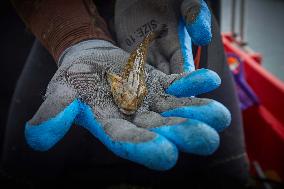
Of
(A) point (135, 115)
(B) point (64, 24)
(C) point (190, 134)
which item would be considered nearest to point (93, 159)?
(B) point (64, 24)

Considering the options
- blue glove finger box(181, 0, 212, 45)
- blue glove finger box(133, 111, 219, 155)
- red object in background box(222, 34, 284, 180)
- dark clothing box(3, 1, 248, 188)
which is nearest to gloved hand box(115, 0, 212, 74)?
blue glove finger box(181, 0, 212, 45)

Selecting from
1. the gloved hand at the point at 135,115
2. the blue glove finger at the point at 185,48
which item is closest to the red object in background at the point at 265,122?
the blue glove finger at the point at 185,48

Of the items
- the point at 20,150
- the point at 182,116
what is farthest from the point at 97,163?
the point at 182,116

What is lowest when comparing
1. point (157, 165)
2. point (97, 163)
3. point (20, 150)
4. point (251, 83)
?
point (251, 83)

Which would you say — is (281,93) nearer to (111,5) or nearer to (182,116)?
(111,5)

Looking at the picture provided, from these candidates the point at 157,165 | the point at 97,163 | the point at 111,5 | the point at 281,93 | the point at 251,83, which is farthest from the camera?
the point at 251,83

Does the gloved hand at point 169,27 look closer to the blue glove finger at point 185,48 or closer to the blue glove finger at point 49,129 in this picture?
the blue glove finger at point 185,48

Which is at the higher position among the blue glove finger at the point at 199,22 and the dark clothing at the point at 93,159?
the blue glove finger at the point at 199,22
